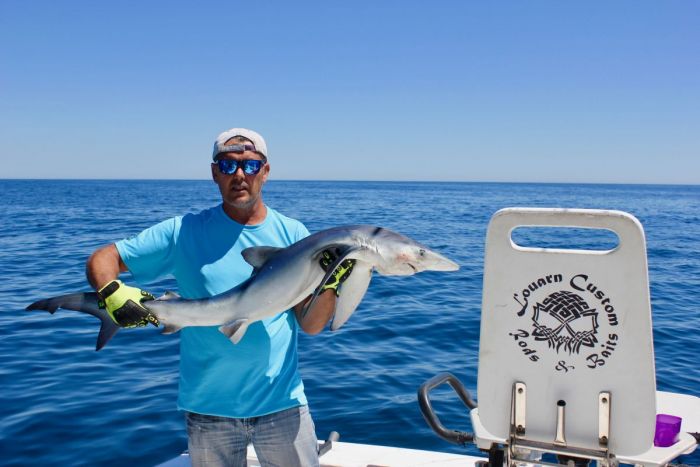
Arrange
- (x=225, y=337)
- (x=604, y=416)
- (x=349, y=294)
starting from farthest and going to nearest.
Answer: (x=225, y=337)
(x=349, y=294)
(x=604, y=416)

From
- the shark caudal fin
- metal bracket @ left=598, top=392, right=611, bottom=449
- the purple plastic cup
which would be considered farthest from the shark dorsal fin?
the purple plastic cup

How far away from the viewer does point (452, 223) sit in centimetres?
3394

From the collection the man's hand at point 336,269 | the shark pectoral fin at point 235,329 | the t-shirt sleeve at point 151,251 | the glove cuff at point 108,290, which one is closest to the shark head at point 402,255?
the man's hand at point 336,269

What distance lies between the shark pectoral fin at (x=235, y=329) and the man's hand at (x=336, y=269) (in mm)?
459

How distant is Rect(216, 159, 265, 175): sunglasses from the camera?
3.43 metres

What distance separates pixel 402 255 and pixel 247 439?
4.74ft

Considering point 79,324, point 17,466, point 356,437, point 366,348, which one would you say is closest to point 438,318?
point 366,348

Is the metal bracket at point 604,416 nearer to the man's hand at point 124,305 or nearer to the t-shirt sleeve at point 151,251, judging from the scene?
the man's hand at point 124,305

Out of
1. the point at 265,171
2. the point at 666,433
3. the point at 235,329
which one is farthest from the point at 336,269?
the point at 666,433

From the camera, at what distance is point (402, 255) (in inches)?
120

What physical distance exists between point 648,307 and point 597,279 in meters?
0.23

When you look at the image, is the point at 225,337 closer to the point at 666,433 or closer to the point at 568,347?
the point at 568,347

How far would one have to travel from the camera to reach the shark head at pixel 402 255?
3.02m

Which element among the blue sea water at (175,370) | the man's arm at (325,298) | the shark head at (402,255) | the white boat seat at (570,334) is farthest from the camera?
the blue sea water at (175,370)
